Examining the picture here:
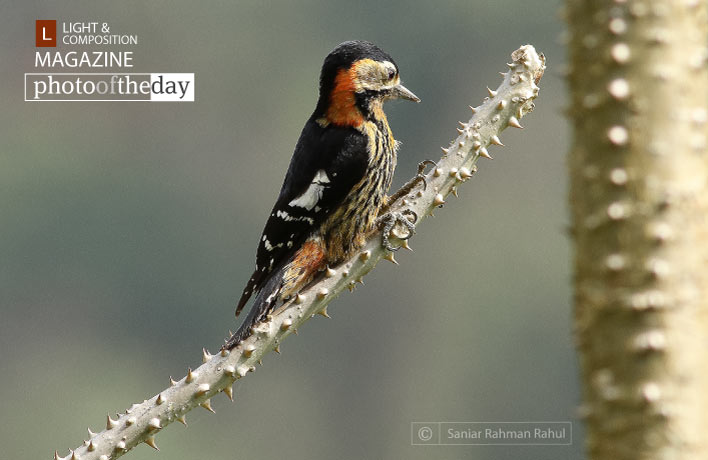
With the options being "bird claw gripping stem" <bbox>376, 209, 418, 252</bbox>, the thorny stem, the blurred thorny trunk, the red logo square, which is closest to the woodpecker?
"bird claw gripping stem" <bbox>376, 209, 418, 252</bbox>

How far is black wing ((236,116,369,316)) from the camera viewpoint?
320 centimetres

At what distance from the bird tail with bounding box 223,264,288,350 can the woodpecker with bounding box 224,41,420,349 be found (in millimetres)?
73

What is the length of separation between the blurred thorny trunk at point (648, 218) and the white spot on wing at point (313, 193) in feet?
7.86

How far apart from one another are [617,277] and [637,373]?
87 millimetres

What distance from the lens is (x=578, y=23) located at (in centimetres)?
93

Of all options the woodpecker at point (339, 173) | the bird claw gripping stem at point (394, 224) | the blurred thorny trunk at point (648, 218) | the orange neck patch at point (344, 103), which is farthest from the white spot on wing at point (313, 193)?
the blurred thorny trunk at point (648, 218)

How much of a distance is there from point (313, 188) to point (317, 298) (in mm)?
988

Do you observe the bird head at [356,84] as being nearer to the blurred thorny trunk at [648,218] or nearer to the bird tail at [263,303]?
the bird tail at [263,303]

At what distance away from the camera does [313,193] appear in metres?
3.30

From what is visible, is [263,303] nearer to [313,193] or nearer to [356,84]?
[313,193]

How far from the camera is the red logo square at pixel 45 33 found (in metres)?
6.54

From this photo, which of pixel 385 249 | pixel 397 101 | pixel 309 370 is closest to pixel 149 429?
pixel 385 249

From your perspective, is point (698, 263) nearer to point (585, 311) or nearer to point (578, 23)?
point (585, 311)

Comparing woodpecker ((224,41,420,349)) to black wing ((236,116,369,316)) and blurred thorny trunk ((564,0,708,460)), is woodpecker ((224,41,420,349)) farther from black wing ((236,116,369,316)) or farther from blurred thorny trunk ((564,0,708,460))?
blurred thorny trunk ((564,0,708,460))
